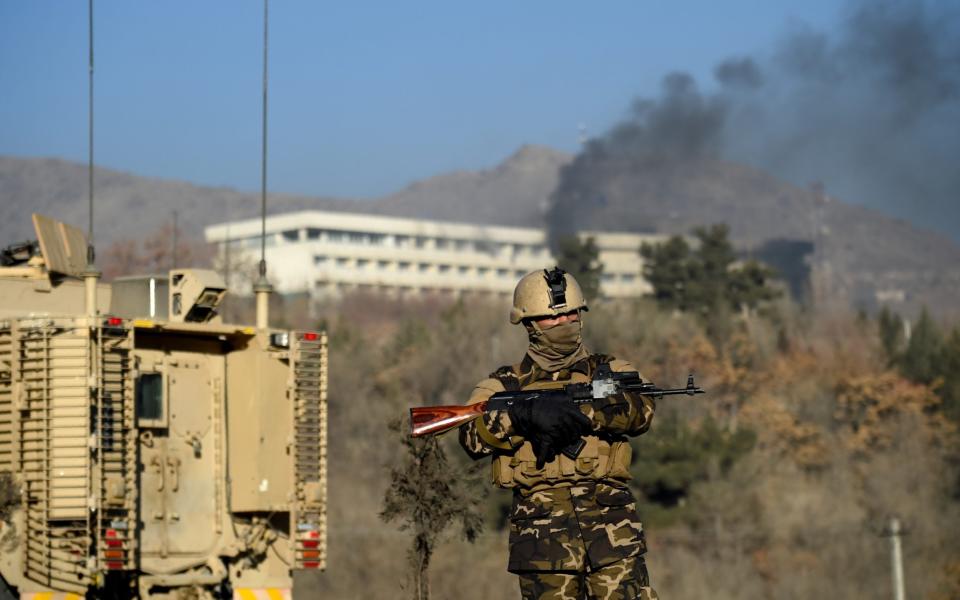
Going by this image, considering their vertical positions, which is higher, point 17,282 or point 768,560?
point 17,282

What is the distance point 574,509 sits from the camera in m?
8.58

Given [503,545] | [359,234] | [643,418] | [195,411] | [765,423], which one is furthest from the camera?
[359,234]

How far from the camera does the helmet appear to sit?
863 centimetres

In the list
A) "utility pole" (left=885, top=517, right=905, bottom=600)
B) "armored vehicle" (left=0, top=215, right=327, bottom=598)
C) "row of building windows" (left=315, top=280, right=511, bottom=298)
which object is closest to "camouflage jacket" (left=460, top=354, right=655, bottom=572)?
"armored vehicle" (left=0, top=215, right=327, bottom=598)

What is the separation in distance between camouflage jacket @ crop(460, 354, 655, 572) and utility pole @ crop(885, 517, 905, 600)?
27.3 m

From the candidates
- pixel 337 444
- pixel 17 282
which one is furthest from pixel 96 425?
pixel 337 444

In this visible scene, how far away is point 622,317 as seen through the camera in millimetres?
62875

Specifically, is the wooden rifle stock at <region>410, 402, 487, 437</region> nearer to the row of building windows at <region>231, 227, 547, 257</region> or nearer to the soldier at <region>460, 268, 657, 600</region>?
the soldier at <region>460, 268, 657, 600</region>

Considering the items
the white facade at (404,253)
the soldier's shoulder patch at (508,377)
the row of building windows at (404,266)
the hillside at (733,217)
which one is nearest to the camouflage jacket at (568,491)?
the soldier's shoulder patch at (508,377)

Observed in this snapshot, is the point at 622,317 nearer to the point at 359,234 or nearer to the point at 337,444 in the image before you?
the point at 337,444

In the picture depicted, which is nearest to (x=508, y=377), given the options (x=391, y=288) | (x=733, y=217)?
(x=391, y=288)

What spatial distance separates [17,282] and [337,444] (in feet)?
126

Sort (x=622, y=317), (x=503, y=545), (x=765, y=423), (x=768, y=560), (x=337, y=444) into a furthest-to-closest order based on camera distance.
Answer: (x=622, y=317), (x=765, y=423), (x=337, y=444), (x=768, y=560), (x=503, y=545)

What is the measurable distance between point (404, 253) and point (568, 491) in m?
111
